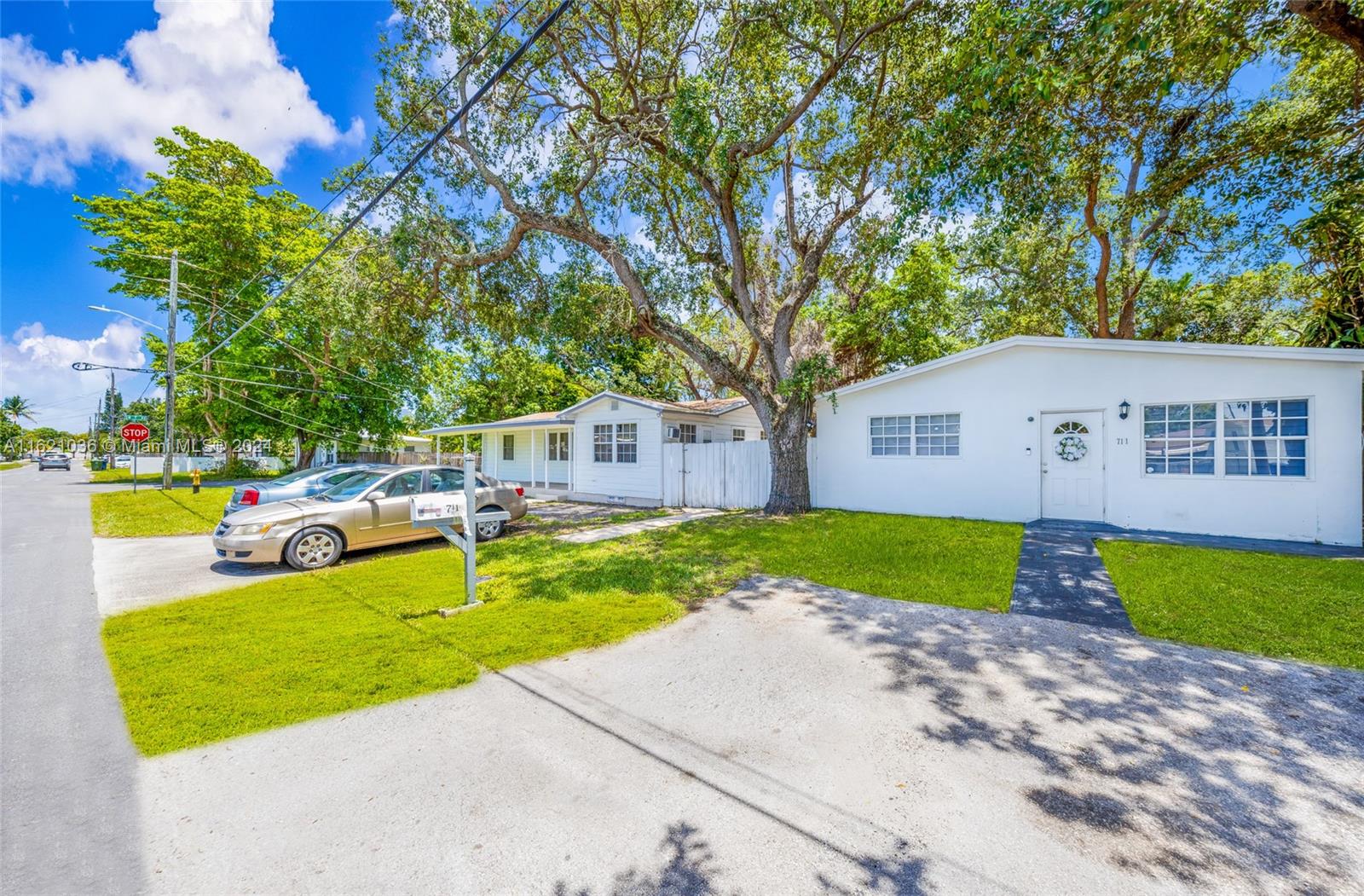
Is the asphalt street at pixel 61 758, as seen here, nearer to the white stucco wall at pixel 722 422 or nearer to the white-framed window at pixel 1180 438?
the white stucco wall at pixel 722 422

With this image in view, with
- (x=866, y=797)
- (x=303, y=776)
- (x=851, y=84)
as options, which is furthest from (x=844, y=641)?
(x=851, y=84)

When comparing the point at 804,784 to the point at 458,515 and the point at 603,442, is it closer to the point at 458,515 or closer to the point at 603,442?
the point at 458,515

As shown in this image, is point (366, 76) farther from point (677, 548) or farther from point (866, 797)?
point (866, 797)

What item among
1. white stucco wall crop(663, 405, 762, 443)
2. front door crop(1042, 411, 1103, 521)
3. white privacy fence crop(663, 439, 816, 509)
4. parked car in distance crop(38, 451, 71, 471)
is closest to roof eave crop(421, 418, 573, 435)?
white stucco wall crop(663, 405, 762, 443)

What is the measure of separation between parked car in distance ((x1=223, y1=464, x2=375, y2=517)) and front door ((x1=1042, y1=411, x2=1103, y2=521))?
486 inches

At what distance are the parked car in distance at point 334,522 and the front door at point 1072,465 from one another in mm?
10067

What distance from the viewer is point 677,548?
8094 mm

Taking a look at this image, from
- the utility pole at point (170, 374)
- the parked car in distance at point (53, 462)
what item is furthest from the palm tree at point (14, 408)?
the utility pole at point (170, 374)

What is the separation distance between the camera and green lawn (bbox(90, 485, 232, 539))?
10.5 metres

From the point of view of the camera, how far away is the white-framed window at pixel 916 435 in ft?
36.1

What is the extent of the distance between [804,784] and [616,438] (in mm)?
13275

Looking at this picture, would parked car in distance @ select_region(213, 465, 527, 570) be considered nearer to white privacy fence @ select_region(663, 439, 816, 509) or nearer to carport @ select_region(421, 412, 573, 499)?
white privacy fence @ select_region(663, 439, 816, 509)

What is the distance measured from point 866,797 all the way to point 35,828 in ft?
12.3

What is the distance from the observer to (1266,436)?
823cm
